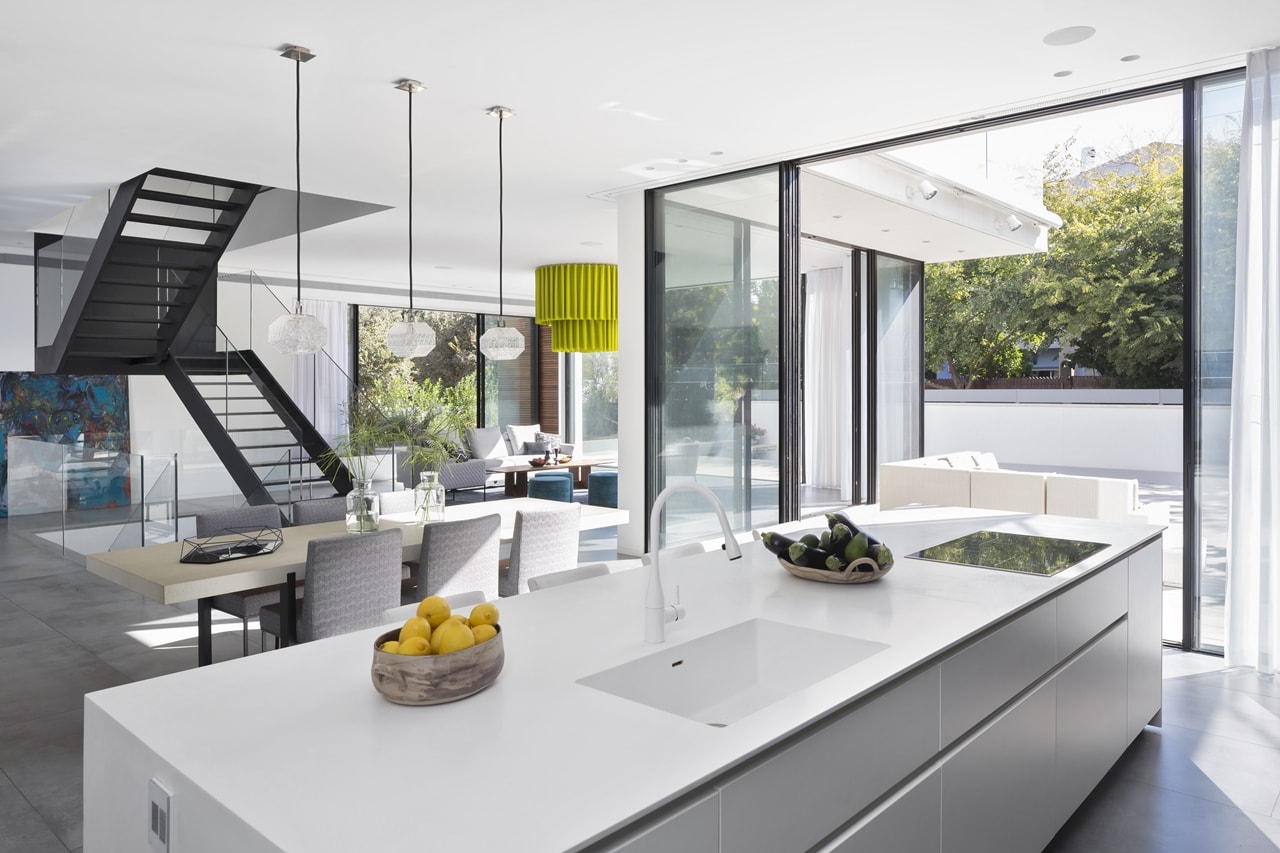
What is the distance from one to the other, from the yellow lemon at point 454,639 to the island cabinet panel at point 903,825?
70 centimetres

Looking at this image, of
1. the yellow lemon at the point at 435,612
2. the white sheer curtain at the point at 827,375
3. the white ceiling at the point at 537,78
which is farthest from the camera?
the white sheer curtain at the point at 827,375

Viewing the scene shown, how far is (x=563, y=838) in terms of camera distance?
1030 mm

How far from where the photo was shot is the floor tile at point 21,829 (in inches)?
99.4

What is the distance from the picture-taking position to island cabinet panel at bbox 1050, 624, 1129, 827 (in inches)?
94.3

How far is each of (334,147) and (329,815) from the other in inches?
200

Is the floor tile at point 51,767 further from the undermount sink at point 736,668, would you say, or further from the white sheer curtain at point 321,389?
the white sheer curtain at point 321,389

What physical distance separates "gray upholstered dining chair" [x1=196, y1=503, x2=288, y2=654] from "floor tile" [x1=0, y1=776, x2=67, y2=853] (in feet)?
3.55

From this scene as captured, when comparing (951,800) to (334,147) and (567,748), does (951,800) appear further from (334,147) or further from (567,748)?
(334,147)

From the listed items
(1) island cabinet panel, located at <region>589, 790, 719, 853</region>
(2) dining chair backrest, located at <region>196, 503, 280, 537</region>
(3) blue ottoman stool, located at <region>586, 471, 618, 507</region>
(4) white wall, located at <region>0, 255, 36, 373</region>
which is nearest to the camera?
(1) island cabinet panel, located at <region>589, 790, 719, 853</region>

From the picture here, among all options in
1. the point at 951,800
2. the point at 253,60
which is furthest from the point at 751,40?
the point at 951,800

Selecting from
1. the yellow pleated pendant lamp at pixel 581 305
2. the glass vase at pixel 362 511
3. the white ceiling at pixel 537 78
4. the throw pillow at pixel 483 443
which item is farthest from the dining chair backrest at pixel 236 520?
the throw pillow at pixel 483 443

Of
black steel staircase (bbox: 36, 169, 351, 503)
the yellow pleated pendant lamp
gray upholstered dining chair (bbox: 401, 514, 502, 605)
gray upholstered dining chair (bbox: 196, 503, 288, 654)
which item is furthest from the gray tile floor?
the yellow pleated pendant lamp

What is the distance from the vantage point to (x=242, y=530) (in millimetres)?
4305

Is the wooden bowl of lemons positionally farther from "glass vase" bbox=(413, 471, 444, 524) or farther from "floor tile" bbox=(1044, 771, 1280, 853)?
"glass vase" bbox=(413, 471, 444, 524)
